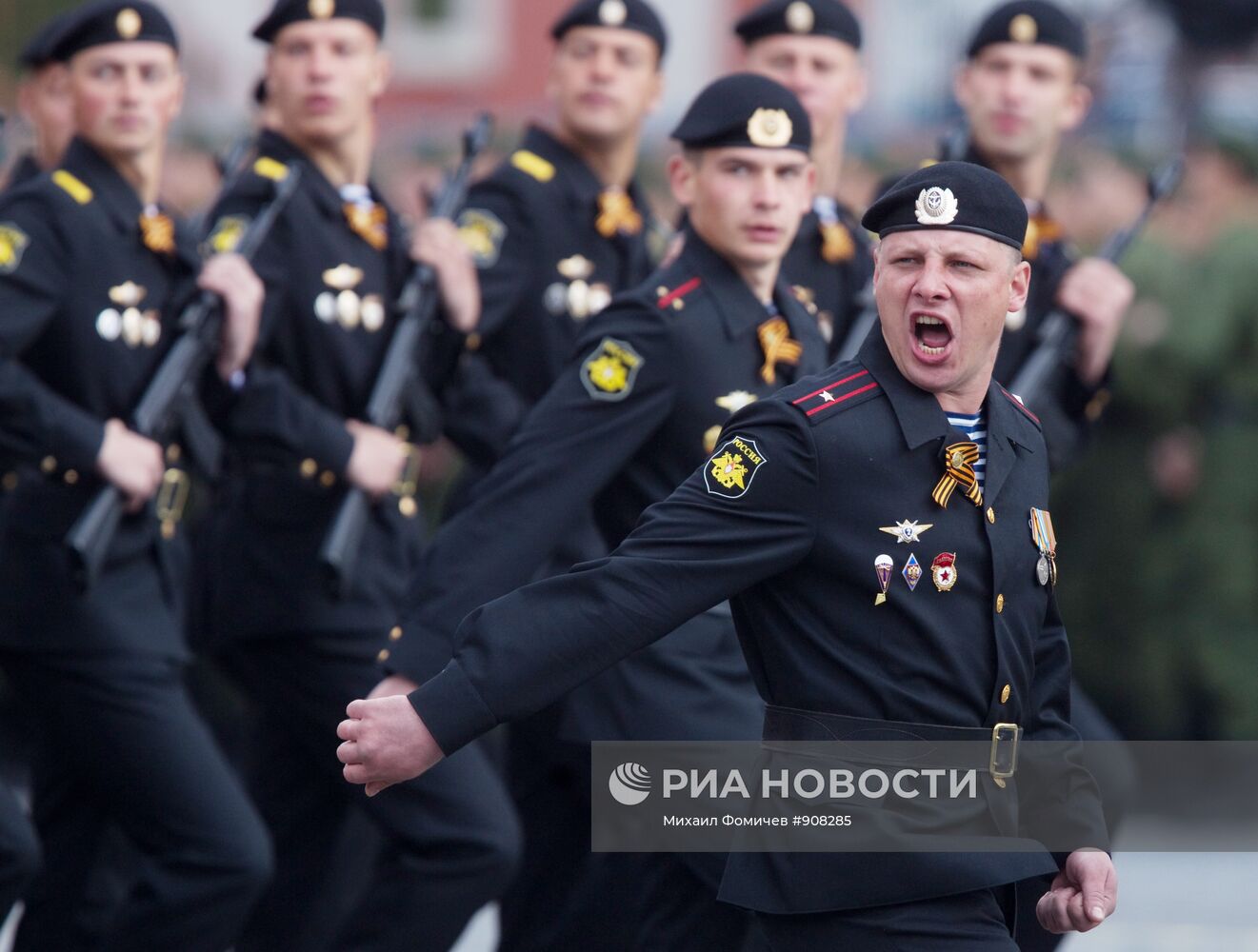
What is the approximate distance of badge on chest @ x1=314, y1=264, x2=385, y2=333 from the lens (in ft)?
20.6

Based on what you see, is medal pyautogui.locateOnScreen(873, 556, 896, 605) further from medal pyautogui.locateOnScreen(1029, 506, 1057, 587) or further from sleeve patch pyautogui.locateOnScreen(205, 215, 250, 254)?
sleeve patch pyautogui.locateOnScreen(205, 215, 250, 254)

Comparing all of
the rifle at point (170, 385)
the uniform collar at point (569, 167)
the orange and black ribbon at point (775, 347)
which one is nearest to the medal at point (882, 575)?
the orange and black ribbon at point (775, 347)

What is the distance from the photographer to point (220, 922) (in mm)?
5609

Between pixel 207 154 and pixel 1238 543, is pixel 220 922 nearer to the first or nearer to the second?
pixel 1238 543

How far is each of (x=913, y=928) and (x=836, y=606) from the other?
0.50m

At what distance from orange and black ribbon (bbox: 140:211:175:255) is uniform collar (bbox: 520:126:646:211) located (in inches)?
46.4

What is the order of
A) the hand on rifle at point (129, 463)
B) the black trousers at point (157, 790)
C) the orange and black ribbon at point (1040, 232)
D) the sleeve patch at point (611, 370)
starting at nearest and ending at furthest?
the sleeve patch at point (611, 370)
the black trousers at point (157, 790)
the hand on rifle at point (129, 463)
the orange and black ribbon at point (1040, 232)

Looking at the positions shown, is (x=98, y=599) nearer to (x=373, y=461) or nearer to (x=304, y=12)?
(x=373, y=461)

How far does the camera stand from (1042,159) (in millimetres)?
6770

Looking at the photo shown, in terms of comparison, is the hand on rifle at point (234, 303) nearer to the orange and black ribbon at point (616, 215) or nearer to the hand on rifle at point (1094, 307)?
the orange and black ribbon at point (616, 215)

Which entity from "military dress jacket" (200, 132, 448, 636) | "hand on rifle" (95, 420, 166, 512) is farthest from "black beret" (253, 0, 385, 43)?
"hand on rifle" (95, 420, 166, 512)

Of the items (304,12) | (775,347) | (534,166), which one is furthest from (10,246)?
(775,347)

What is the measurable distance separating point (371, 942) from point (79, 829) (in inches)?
36.9

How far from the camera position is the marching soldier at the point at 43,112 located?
6.68m
